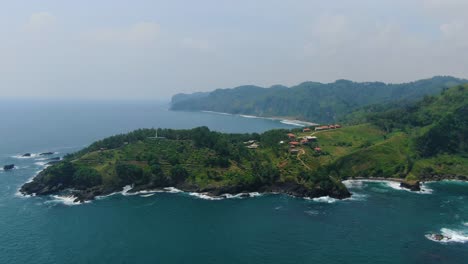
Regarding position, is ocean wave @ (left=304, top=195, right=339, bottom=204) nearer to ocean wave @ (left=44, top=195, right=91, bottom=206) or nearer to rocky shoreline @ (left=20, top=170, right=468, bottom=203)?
rocky shoreline @ (left=20, top=170, right=468, bottom=203)

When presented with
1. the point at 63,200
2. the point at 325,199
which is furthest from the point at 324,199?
the point at 63,200

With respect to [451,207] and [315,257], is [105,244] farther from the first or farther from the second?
[451,207]

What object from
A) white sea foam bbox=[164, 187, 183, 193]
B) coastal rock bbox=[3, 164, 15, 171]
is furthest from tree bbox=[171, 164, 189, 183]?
coastal rock bbox=[3, 164, 15, 171]

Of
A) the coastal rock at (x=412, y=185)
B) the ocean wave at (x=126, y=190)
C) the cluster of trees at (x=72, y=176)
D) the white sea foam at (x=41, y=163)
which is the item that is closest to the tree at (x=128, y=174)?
the ocean wave at (x=126, y=190)

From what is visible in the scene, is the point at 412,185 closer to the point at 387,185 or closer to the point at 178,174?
the point at 387,185

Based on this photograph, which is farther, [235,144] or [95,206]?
[235,144]

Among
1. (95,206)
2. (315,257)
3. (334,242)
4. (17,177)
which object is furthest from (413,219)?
(17,177)

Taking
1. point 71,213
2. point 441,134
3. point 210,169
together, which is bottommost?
point 71,213
